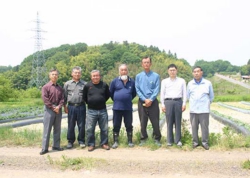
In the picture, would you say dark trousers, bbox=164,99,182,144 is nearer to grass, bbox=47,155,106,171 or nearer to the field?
the field

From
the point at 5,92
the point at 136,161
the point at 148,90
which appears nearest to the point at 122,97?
the point at 148,90

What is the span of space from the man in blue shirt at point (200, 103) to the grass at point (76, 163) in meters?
2.12

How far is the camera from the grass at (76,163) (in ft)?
14.8

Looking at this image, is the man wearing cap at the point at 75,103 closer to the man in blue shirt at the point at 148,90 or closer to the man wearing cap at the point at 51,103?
the man wearing cap at the point at 51,103

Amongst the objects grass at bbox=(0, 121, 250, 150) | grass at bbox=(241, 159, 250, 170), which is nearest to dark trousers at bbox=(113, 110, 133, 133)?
grass at bbox=(0, 121, 250, 150)

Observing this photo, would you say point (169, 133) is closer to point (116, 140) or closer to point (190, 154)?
point (190, 154)

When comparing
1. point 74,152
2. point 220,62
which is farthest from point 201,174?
point 220,62

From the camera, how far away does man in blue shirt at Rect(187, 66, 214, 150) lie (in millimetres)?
5441

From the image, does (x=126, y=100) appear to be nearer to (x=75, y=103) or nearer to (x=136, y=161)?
(x=75, y=103)

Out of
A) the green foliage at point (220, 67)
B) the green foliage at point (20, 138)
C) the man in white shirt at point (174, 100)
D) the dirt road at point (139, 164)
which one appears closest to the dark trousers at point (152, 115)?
the man in white shirt at point (174, 100)

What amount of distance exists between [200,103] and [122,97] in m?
1.61

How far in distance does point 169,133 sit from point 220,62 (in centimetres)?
14448

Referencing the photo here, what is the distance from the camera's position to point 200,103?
215 inches

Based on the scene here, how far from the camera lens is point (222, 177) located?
157 inches
